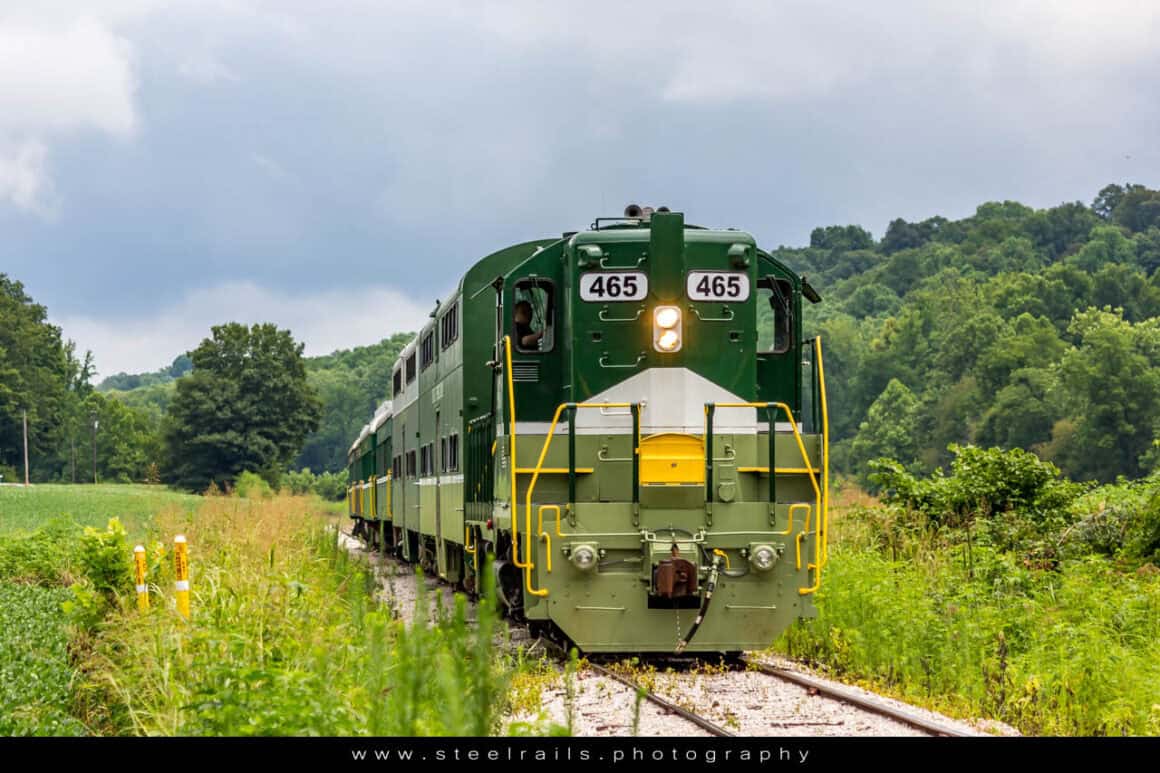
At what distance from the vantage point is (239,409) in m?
72.2

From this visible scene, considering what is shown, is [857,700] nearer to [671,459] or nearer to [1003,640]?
[1003,640]

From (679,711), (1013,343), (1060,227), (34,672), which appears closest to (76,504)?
(34,672)

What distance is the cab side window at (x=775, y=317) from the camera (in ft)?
40.6

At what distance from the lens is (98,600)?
11945mm

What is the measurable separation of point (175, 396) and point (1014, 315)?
57.7m

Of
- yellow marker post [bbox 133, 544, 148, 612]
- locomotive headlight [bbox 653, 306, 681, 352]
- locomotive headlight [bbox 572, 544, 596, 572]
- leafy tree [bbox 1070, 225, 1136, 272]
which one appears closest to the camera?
yellow marker post [bbox 133, 544, 148, 612]

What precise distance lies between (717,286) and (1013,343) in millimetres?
72147

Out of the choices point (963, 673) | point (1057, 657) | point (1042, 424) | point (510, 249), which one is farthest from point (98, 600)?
point (1042, 424)

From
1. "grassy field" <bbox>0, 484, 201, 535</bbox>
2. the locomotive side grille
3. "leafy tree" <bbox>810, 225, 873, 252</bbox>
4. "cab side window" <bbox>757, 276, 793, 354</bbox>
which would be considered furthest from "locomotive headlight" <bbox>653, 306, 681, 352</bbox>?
"leafy tree" <bbox>810, 225, 873, 252</bbox>

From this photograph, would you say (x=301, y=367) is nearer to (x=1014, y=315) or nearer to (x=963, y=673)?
(x=1014, y=315)

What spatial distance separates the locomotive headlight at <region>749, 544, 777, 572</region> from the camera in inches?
424

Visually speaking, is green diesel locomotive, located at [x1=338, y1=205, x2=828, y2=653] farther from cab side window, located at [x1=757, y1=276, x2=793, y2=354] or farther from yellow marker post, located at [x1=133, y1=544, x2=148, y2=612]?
yellow marker post, located at [x1=133, y1=544, x2=148, y2=612]

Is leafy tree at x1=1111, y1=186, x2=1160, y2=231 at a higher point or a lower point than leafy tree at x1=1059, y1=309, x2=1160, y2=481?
higher

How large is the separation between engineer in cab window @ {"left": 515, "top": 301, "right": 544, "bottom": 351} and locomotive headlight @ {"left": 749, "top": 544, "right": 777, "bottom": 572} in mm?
3016
